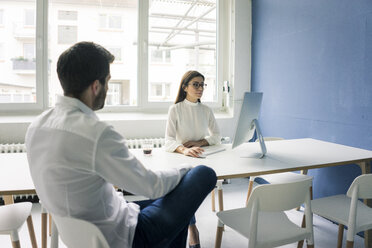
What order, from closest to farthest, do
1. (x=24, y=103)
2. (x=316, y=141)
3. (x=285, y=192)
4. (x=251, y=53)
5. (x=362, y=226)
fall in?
(x=285, y=192), (x=362, y=226), (x=316, y=141), (x=24, y=103), (x=251, y=53)

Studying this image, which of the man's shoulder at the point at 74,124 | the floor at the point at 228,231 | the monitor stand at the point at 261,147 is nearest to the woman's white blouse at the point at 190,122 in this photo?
the monitor stand at the point at 261,147

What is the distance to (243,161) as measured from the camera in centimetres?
205

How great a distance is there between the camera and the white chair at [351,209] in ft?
5.45

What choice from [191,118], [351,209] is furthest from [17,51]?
[351,209]

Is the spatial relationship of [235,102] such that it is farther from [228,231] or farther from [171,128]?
[228,231]

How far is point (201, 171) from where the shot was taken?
1403 millimetres

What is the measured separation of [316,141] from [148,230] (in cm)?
205

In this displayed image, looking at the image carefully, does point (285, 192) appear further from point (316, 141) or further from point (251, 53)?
point (251, 53)

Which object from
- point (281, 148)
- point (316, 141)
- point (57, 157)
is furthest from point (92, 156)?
point (316, 141)

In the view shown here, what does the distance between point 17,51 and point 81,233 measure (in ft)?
10.0

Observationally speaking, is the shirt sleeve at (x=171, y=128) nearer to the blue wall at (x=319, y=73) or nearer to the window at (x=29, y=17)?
the blue wall at (x=319, y=73)

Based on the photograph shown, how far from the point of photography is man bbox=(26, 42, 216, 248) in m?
1.08

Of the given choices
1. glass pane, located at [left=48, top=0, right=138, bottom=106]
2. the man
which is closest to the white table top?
the man

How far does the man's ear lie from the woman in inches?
50.8
